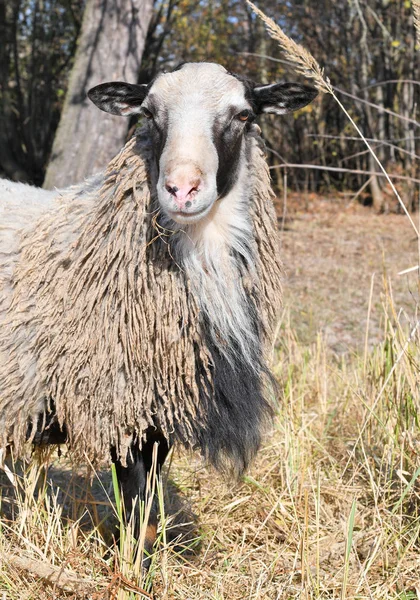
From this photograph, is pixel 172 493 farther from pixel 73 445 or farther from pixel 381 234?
pixel 381 234

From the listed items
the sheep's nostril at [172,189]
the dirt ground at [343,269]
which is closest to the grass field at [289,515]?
the dirt ground at [343,269]

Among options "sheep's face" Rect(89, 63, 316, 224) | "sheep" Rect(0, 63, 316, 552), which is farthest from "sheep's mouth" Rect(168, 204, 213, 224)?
"sheep" Rect(0, 63, 316, 552)

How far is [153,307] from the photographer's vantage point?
258 centimetres

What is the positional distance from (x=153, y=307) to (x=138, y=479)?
68 cm

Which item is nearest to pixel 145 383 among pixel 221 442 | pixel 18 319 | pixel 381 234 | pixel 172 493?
pixel 221 442

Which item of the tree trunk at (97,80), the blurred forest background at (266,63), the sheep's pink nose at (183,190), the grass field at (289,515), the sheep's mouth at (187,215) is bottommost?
→ the grass field at (289,515)

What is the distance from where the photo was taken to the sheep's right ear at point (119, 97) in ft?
9.55

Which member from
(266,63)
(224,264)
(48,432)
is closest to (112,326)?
(224,264)

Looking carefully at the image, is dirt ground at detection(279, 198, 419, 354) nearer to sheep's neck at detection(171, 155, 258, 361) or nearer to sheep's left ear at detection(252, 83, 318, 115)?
sheep's left ear at detection(252, 83, 318, 115)

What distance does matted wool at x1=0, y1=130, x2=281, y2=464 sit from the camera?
8.41 feet

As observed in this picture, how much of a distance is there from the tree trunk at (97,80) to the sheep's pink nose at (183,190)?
3520 millimetres

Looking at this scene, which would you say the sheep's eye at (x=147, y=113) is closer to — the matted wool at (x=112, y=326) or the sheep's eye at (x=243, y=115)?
the matted wool at (x=112, y=326)

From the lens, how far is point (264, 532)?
10.1 ft

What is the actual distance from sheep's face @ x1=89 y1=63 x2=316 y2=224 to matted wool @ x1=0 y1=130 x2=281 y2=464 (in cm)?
18
